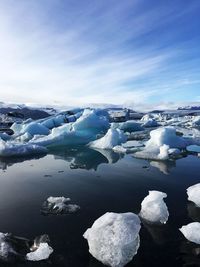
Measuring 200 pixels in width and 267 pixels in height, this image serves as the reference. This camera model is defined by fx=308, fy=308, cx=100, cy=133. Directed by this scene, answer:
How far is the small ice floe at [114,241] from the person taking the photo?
144 inches

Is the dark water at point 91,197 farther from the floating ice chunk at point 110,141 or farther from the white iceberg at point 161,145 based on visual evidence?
the floating ice chunk at point 110,141

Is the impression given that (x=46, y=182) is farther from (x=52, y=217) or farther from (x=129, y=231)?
(x=129, y=231)

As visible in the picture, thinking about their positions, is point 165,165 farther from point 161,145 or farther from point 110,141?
point 110,141

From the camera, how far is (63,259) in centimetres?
387

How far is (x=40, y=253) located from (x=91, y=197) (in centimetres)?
239

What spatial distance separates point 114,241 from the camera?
3.73 meters

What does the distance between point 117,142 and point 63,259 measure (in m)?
9.77

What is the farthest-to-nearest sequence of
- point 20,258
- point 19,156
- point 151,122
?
point 151,122
point 19,156
point 20,258

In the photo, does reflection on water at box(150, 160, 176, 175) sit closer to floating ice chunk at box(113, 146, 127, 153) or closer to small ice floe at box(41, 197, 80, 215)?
floating ice chunk at box(113, 146, 127, 153)

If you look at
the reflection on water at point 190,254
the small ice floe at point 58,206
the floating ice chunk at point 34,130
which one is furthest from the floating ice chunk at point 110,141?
the reflection on water at point 190,254

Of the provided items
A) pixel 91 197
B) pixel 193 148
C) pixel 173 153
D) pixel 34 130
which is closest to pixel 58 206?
pixel 91 197

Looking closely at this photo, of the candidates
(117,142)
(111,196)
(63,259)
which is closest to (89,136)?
(117,142)

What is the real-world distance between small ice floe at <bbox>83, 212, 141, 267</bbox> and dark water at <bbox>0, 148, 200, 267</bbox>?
125 mm

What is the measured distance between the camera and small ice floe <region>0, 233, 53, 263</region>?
3.86m
